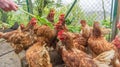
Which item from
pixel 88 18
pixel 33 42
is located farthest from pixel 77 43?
pixel 88 18

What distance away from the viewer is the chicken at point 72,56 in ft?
12.5

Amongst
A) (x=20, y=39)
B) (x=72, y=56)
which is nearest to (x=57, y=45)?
(x=20, y=39)

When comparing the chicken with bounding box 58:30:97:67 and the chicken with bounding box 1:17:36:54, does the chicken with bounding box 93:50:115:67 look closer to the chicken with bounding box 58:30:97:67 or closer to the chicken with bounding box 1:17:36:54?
the chicken with bounding box 58:30:97:67

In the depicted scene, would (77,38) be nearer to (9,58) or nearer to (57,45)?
(57,45)

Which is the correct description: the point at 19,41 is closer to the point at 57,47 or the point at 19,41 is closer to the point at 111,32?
the point at 57,47

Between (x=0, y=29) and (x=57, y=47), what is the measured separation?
1.45 m

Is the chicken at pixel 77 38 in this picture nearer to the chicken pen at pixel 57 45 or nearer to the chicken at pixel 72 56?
the chicken pen at pixel 57 45

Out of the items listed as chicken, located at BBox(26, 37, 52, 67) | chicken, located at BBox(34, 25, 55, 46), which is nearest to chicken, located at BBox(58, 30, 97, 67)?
chicken, located at BBox(26, 37, 52, 67)

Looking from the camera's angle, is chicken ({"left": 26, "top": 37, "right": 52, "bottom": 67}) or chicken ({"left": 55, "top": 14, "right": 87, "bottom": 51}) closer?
chicken ({"left": 26, "top": 37, "right": 52, "bottom": 67})

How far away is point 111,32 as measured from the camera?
5438 millimetres

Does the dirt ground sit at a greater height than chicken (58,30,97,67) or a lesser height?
lesser

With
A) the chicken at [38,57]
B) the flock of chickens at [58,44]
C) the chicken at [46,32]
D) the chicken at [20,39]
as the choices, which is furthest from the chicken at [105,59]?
the chicken at [20,39]

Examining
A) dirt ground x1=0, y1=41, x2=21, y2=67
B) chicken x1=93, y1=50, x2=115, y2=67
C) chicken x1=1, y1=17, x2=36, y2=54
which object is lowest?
dirt ground x1=0, y1=41, x2=21, y2=67

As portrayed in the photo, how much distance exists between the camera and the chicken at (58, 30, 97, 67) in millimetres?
3812
